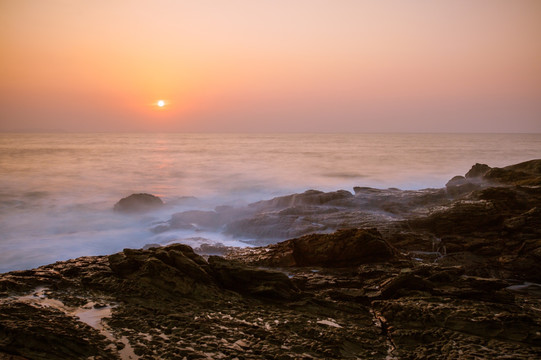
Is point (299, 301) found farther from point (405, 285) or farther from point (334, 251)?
point (334, 251)

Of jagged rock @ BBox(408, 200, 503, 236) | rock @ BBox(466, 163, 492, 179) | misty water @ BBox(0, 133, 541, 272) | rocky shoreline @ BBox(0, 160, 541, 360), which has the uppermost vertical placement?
rock @ BBox(466, 163, 492, 179)

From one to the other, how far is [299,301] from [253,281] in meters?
1.30

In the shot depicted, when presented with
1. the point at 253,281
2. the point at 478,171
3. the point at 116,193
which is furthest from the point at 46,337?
the point at 116,193

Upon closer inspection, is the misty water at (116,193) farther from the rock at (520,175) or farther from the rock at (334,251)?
the rock at (520,175)

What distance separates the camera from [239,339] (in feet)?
23.9

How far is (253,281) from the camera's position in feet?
32.4

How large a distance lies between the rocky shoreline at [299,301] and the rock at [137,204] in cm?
1636

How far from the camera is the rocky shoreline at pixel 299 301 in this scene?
22.7 ft

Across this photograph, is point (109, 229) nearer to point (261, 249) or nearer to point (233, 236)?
point (233, 236)

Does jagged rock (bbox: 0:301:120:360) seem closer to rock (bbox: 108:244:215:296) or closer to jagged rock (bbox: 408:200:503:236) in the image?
rock (bbox: 108:244:215:296)

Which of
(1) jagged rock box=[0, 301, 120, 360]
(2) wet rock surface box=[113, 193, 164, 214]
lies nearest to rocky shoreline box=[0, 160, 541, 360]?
(1) jagged rock box=[0, 301, 120, 360]

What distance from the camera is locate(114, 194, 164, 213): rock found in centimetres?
2850

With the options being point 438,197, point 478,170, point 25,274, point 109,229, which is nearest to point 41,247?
point 109,229

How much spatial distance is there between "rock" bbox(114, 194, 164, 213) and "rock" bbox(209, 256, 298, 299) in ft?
→ 65.2
